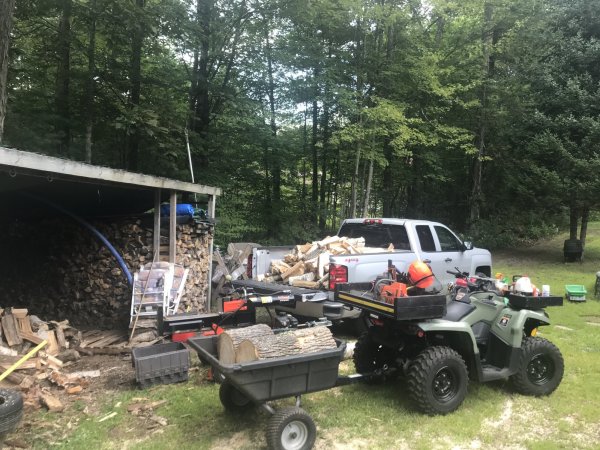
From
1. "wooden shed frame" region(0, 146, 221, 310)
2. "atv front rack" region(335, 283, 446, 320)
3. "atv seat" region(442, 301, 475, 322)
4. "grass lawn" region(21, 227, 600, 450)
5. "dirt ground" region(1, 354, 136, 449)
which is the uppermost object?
"wooden shed frame" region(0, 146, 221, 310)

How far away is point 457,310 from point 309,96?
12.6m

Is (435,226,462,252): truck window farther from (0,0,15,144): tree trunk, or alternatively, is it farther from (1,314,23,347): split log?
(0,0,15,144): tree trunk

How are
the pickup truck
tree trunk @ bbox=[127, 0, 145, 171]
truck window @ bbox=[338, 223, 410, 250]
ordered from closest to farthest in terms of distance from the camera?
the pickup truck < truck window @ bbox=[338, 223, 410, 250] < tree trunk @ bbox=[127, 0, 145, 171]

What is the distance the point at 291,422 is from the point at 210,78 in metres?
12.8

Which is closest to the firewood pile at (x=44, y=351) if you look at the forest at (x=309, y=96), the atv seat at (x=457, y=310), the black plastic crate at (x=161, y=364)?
the black plastic crate at (x=161, y=364)

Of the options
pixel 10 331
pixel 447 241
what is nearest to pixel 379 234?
pixel 447 241

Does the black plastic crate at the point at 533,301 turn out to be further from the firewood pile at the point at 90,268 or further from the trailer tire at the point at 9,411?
the firewood pile at the point at 90,268

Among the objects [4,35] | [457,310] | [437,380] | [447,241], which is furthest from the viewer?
[447,241]

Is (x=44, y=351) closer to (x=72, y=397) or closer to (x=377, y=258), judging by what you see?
(x=72, y=397)

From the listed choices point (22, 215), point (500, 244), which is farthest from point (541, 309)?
point (500, 244)

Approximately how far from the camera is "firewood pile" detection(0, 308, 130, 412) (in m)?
4.64

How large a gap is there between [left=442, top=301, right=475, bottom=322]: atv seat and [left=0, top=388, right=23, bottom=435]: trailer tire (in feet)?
12.7

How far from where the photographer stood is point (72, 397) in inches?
186

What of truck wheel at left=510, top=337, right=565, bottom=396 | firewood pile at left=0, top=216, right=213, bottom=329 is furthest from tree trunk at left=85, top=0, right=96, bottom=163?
truck wheel at left=510, top=337, right=565, bottom=396
